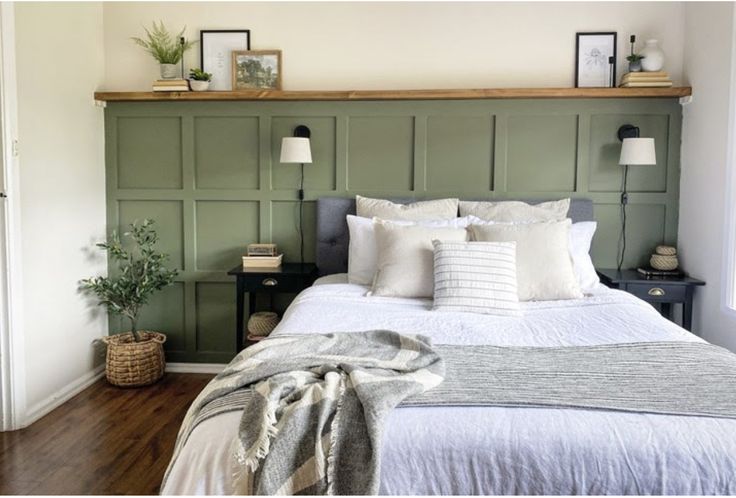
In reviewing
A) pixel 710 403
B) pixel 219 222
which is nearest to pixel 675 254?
pixel 710 403

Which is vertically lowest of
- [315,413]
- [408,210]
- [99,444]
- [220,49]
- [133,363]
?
[99,444]

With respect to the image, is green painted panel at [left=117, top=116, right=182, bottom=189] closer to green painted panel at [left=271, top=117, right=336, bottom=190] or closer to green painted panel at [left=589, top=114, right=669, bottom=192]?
green painted panel at [left=271, top=117, right=336, bottom=190]

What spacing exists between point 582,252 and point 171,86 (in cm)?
269

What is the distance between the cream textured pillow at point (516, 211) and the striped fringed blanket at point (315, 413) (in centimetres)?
173

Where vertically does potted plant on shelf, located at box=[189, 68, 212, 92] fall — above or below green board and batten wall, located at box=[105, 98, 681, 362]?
above

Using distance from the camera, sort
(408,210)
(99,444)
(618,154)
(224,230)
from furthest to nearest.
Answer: (224,230) < (618,154) < (408,210) < (99,444)

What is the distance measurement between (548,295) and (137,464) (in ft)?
6.84

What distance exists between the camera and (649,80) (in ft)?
11.4

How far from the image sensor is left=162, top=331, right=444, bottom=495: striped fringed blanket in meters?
1.38

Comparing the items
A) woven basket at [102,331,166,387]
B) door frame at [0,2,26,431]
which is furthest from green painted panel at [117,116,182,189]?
woven basket at [102,331,166,387]

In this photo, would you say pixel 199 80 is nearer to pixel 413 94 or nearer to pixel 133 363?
pixel 413 94

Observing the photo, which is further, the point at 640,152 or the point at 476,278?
the point at 640,152

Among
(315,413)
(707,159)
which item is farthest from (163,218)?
(707,159)

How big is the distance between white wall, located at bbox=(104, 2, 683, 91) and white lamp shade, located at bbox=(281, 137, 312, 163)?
0.49 meters
